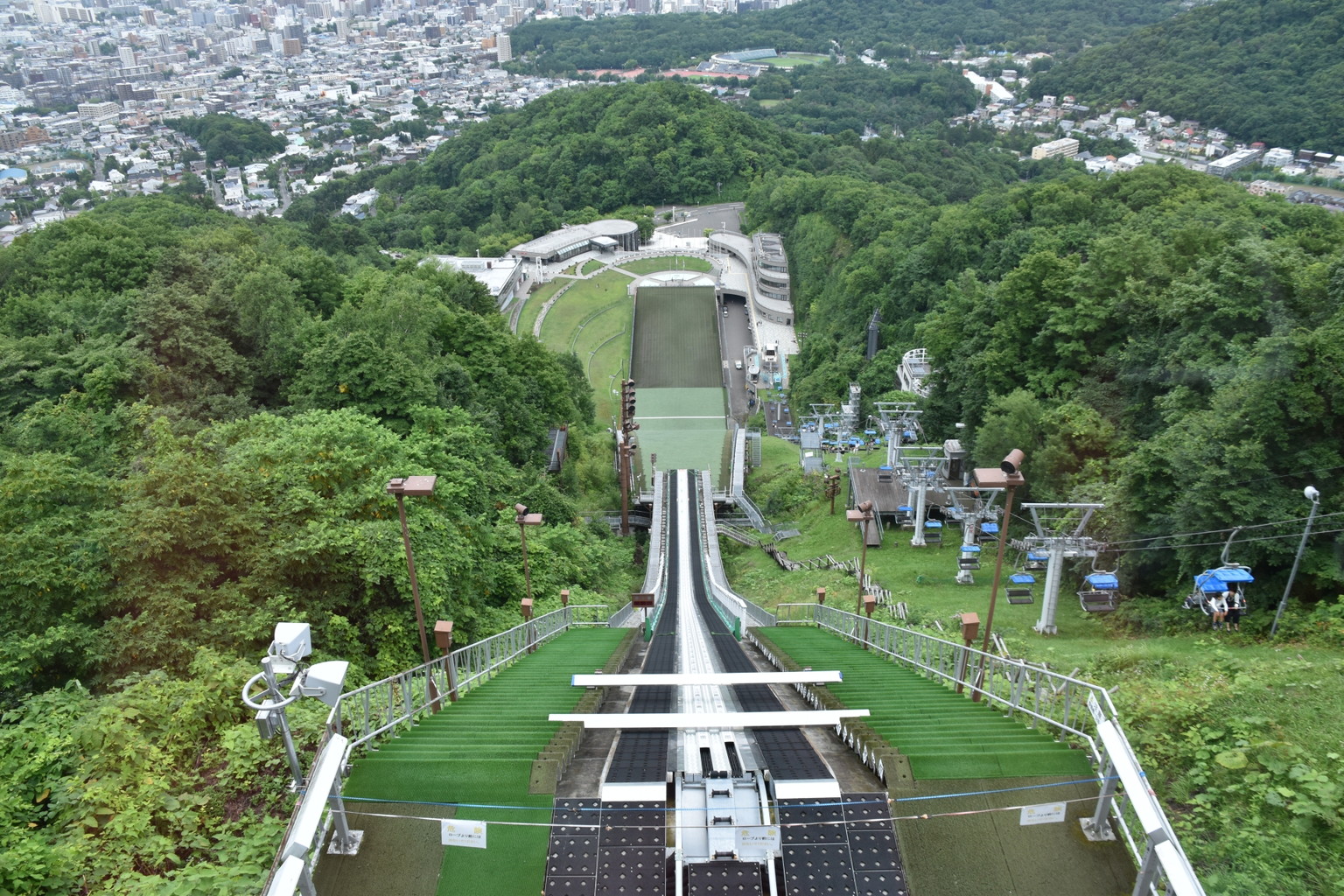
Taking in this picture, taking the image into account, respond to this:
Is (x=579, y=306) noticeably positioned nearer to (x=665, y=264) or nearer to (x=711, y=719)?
(x=665, y=264)

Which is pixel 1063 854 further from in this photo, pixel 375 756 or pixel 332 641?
pixel 332 641

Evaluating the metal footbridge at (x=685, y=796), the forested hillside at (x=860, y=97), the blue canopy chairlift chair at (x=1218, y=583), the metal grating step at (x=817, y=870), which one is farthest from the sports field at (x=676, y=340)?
the forested hillside at (x=860, y=97)

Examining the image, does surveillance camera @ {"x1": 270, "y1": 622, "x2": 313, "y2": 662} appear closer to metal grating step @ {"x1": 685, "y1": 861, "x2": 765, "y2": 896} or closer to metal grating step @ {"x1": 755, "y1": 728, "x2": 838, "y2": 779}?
metal grating step @ {"x1": 685, "y1": 861, "x2": 765, "y2": 896}

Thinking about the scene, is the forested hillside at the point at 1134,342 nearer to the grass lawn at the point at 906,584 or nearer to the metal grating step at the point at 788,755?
the grass lawn at the point at 906,584

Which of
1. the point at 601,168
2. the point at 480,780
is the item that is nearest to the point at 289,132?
the point at 601,168

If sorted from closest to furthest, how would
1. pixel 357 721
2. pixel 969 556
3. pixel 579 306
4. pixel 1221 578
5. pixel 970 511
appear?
pixel 357 721 → pixel 1221 578 → pixel 969 556 → pixel 970 511 → pixel 579 306
